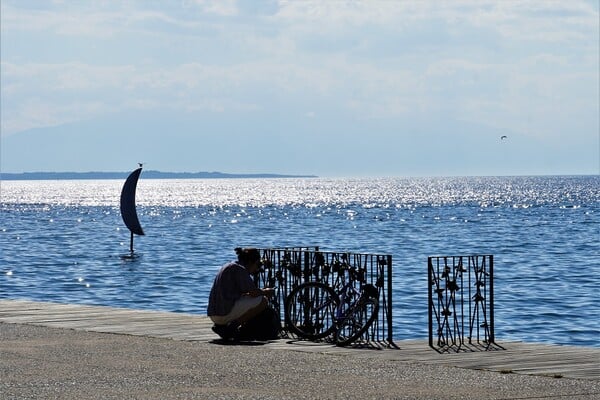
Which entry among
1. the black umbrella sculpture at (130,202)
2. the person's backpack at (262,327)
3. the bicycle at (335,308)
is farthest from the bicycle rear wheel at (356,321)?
the black umbrella sculpture at (130,202)

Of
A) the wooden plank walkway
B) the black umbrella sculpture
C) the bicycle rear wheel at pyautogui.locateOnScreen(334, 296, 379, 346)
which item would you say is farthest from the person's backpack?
the black umbrella sculpture

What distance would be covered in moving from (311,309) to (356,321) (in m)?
0.83

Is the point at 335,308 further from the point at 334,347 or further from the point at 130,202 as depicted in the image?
the point at 130,202

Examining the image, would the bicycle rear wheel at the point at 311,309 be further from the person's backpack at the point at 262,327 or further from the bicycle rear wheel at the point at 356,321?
the person's backpack at the point at 262,327

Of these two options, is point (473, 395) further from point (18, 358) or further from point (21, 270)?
point (21, 270)

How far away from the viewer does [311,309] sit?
57.6 feet

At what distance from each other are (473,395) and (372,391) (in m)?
1.05

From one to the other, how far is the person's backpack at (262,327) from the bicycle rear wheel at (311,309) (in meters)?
0.39

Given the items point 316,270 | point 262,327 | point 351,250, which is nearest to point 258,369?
point 262,327

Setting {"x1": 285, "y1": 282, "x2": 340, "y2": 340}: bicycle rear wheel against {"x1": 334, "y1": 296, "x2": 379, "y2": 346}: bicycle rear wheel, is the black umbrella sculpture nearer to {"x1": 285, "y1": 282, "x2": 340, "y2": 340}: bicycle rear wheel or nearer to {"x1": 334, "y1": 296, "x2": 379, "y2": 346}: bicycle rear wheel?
{"x1": 285, "y1": 282, "x2": 340, "y2": 340}: bicycle rear wheel

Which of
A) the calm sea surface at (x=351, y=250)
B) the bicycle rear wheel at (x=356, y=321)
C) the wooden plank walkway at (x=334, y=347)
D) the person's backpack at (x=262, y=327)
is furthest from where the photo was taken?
the calm sea surface at (x=351, y=250)

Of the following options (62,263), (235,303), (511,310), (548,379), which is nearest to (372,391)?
(548,379)

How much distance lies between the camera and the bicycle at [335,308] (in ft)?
55.8

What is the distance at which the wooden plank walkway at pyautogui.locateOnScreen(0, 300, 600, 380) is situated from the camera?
576 inches
